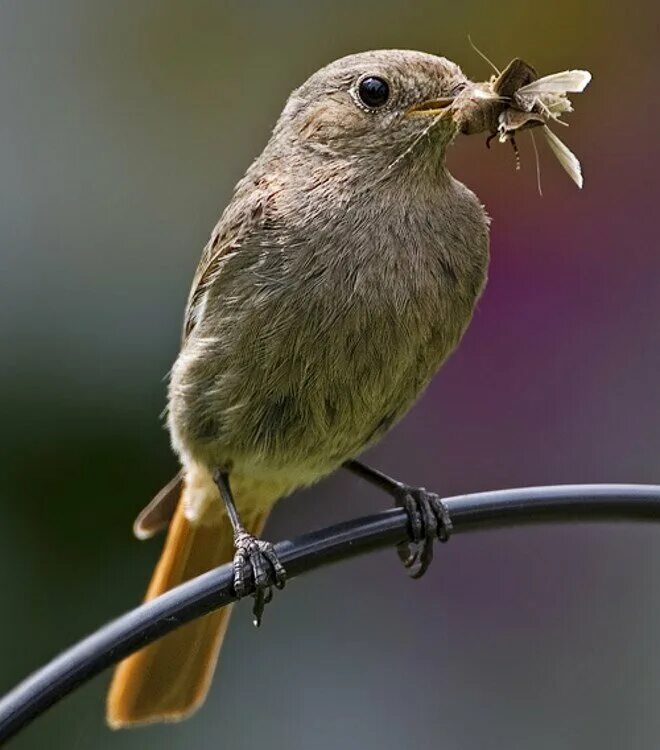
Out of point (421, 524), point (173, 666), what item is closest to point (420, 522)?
point (421, 524)

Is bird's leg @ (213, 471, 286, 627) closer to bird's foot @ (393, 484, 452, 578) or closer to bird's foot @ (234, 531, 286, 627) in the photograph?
bird's foot @ (234, 531, 286, 627)

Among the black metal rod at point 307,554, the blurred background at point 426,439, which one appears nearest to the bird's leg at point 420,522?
the black metal rod at point 307,554

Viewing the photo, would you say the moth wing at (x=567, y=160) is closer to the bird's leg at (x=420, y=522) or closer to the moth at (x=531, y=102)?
the moth at (x=531, y=102)

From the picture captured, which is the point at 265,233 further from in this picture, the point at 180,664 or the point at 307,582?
the point at 307,582

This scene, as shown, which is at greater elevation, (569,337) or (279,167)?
(279,167)

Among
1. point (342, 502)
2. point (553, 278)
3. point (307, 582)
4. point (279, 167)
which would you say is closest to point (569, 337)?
point (553, 278)

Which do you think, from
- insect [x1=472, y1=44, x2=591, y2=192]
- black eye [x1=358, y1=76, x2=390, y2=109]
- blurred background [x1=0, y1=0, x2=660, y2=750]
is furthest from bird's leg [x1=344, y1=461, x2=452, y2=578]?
blurred background [x1=0, y1=0, x2=660, y2=750]

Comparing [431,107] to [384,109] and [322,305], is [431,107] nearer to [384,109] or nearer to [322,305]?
[384,109]
